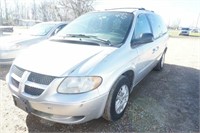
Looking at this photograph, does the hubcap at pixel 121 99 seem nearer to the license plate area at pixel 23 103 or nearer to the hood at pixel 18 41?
the license plate area at pixel 23 103

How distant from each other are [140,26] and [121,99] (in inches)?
63.3

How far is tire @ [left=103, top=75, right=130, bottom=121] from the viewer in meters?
2.93

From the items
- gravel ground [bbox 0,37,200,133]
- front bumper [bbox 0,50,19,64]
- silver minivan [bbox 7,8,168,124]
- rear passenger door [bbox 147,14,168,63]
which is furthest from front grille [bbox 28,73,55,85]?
front bumper [bbox 0,50,19,64]

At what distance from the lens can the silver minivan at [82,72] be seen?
8.22ft

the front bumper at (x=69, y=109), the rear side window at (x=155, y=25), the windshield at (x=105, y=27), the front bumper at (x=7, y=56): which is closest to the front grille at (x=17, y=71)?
the front bumper at (x=69, y=109)

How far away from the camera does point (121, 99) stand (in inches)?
129

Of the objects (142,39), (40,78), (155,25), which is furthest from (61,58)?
(155,25)

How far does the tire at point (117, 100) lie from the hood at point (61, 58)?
0.51 m

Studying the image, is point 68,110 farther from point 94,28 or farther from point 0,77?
point 0,77

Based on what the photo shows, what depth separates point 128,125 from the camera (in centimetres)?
322

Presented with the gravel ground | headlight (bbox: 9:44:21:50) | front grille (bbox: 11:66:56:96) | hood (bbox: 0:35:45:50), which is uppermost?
front grille (bbox: 11:66:56:96)

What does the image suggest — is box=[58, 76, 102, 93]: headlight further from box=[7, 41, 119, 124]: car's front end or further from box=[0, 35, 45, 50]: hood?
box=[0, 35, 45, 50]: hood

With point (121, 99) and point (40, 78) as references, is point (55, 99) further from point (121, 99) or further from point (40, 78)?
point (121, 99)

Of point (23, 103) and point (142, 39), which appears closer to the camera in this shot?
point (23, 103)
